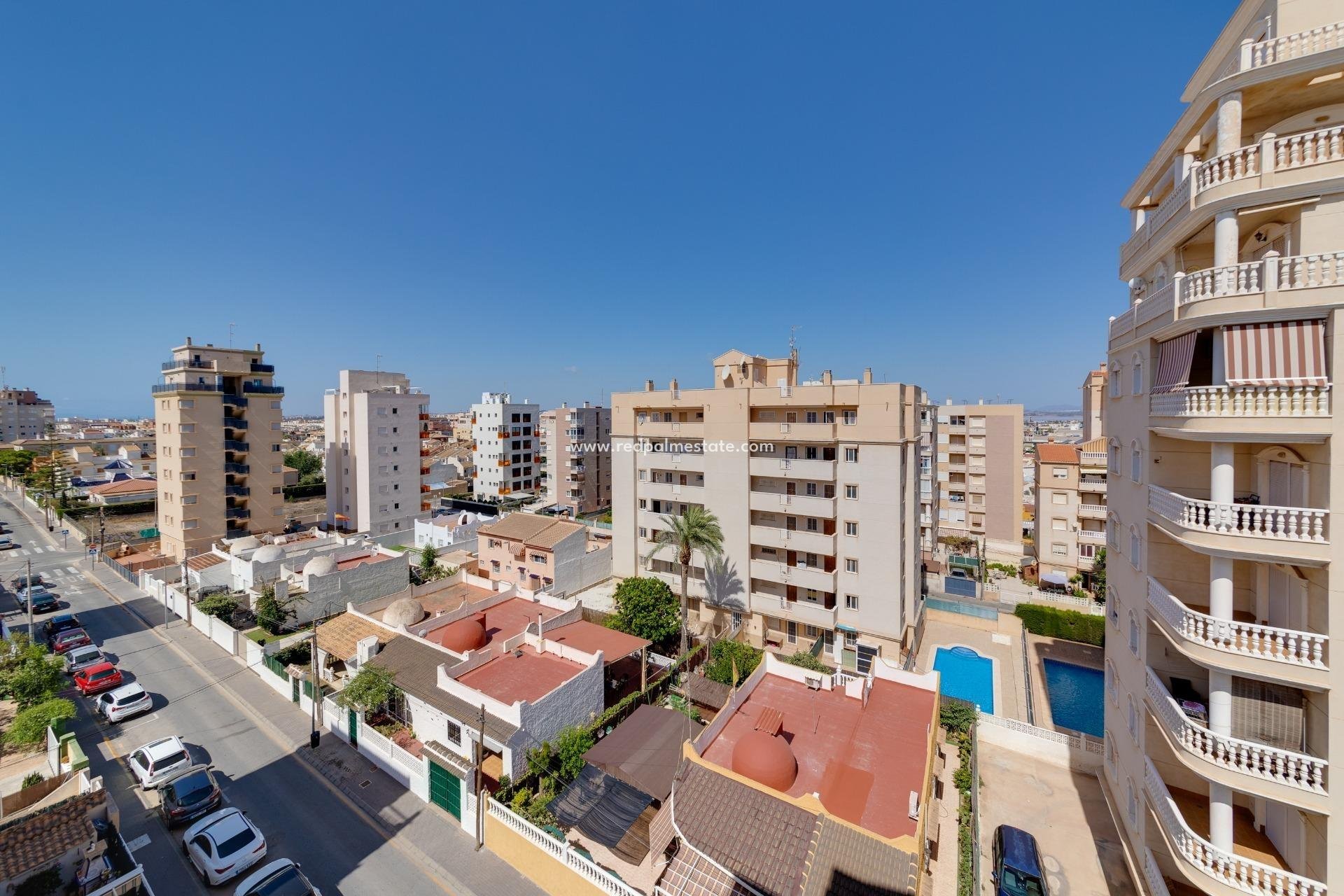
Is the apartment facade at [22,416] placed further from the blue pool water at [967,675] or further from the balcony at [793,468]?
the blue pool water at [967,675]

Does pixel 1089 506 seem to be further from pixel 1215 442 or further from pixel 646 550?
pixel 1215 442

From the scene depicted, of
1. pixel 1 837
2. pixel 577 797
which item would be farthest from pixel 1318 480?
pixel 1 837

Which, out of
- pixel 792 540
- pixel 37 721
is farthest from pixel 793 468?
pixel 37 721

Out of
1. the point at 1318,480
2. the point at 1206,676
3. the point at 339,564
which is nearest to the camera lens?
the point at 1318,480

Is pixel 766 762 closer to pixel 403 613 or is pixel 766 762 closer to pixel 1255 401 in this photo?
pixel 1255 401

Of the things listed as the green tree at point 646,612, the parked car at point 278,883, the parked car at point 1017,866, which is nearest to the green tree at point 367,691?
the parked car at point 278,883

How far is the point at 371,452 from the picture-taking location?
52.4 m

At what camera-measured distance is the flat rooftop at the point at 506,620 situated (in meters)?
24.3

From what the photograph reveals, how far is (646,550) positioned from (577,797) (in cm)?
2038

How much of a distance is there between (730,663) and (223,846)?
749 inches

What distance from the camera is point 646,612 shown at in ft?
92.7

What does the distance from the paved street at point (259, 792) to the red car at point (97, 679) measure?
24.8 inches

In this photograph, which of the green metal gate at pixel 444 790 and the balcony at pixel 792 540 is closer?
the green metal gate at pixel 444 790

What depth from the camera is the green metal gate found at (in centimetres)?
1645
